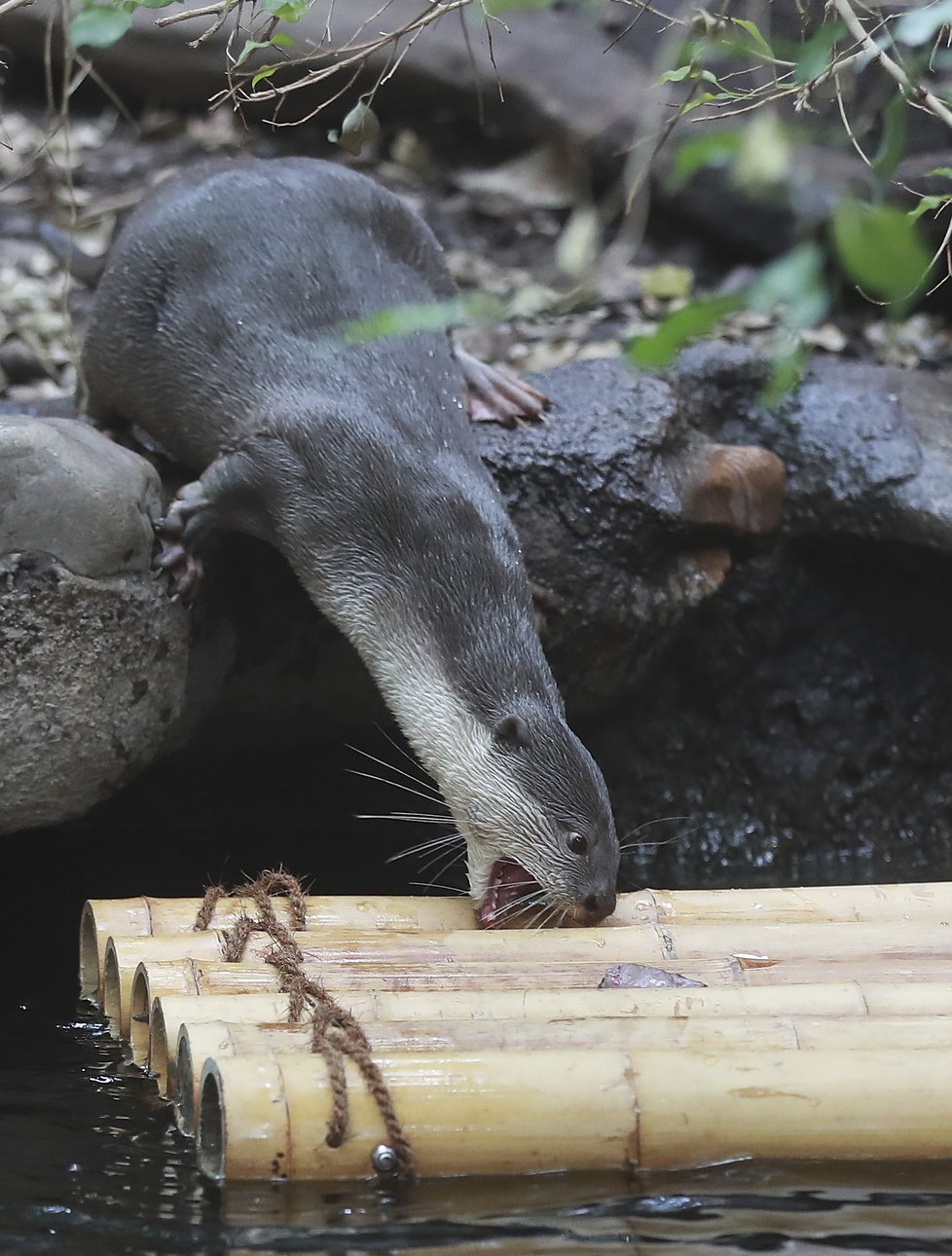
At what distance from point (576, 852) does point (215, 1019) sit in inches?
29.0

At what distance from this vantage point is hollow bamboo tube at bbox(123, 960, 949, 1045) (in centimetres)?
199

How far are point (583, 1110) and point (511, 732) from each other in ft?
2.84

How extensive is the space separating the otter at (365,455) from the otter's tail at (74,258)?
56 cm

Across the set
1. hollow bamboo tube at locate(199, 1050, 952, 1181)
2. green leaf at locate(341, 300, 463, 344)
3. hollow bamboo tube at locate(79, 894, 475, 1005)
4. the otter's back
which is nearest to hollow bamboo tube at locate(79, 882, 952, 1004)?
hollow bamboo tube at locate(79, 894, 475, 1005)

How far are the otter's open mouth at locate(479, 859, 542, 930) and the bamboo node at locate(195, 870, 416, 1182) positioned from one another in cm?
32

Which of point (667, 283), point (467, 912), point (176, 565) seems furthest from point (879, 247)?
point (667, 283)

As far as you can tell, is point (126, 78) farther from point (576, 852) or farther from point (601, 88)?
point (576, 852)

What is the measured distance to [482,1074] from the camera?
173cm

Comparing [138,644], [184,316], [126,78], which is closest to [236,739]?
[138,644]

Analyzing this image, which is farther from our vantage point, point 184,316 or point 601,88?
point 601,88

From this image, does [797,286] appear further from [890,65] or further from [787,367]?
[890,65]

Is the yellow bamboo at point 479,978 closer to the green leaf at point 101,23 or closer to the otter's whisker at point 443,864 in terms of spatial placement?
the otter's whisker at point 443,864

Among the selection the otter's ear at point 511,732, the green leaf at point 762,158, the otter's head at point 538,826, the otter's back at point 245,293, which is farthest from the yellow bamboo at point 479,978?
the green leaf at point 762,158

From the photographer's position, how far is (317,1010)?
1852 millimetres
